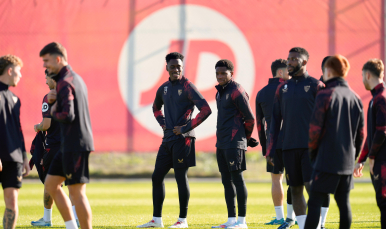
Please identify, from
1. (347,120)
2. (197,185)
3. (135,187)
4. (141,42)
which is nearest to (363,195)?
(197,185)

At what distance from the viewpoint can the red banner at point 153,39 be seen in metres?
16.8

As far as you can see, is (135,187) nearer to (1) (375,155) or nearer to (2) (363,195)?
(2) (363,195)

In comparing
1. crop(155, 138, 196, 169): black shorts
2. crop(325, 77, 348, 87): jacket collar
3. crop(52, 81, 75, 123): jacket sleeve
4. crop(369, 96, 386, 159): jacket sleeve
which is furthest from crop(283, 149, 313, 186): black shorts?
crop(52, 81, 75, 123): jacket sleeve

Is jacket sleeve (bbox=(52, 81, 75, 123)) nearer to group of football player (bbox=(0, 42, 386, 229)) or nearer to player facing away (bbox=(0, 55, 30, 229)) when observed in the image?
group of football player (bbox=(0, 42, 386, 229))

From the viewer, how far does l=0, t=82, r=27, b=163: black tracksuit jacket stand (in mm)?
5168

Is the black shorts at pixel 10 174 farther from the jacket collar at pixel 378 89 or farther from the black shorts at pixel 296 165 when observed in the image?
the jacket collar at pixel 378 89

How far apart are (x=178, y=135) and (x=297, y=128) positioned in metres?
2.00

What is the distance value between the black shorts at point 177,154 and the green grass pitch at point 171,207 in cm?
99

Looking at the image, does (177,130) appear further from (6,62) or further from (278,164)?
(6,62)

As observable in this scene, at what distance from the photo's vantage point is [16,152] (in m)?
5.24

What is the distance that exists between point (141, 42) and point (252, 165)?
7.48 meters

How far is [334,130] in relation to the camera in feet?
15.6

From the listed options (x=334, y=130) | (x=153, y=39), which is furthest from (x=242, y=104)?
(x=153, y=39)

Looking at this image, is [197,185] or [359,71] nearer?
[197,185]
